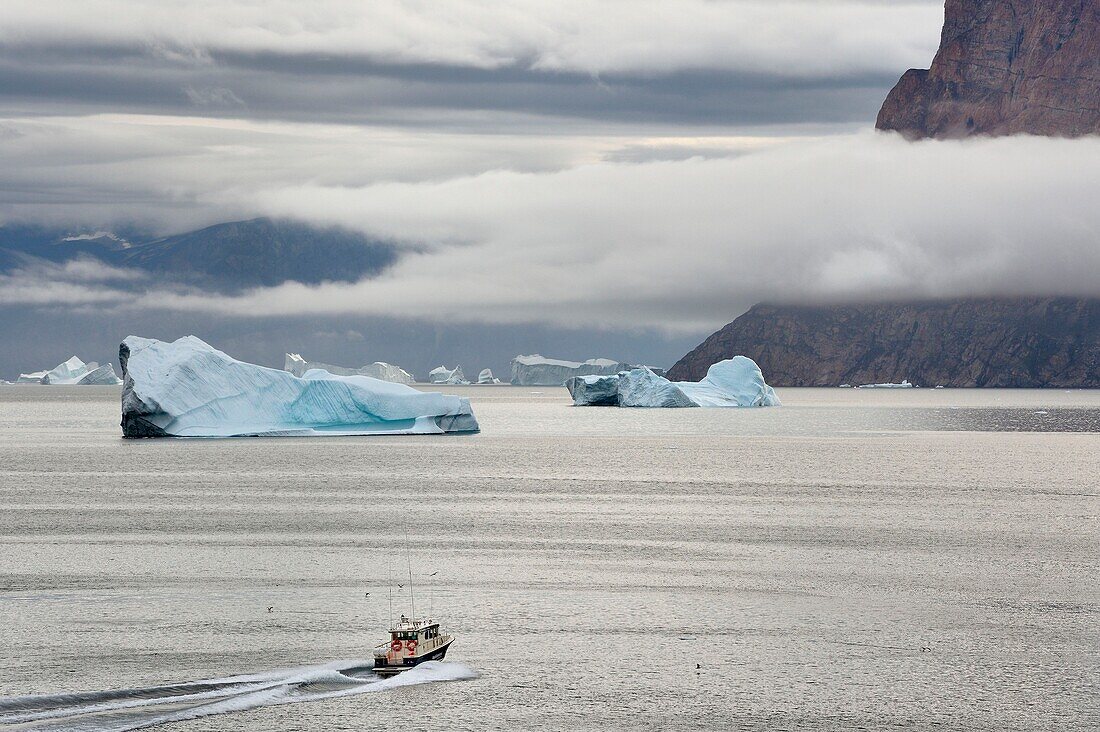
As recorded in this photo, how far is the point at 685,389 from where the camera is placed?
12450cm

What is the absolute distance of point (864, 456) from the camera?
6594 cm

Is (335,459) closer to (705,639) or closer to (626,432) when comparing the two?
(626,432)

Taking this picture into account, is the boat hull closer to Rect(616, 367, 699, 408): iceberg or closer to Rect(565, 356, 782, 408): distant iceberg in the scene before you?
Rect(565, 356, 782, 408): distant iceberg

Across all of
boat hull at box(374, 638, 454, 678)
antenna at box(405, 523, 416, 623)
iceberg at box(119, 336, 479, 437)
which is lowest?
boat hull at box(374, 638, 454, 678)

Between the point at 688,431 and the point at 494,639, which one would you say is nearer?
the point at 494,639

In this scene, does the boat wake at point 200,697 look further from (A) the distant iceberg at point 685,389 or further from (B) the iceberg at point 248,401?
(A) the distant iceberg at point 685,389

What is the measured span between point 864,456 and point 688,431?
2504cm

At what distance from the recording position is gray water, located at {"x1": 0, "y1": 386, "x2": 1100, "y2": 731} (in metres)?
17.2

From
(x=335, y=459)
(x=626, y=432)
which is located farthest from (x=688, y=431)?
(x=335, y=459)

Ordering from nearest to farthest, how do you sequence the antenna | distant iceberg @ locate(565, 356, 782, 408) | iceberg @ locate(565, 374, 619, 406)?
the antenna → distant iceberg @ locate(565, 356, 782, 408) → iceberg @ locate(565, 374, 619, 406)

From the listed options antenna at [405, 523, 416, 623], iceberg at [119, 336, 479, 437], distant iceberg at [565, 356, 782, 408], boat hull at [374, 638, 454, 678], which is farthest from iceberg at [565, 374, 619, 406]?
boat hull at [374, 638, 454, 678]

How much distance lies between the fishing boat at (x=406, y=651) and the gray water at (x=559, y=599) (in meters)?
0.44

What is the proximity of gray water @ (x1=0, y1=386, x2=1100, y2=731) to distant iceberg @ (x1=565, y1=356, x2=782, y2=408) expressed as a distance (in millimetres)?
61610

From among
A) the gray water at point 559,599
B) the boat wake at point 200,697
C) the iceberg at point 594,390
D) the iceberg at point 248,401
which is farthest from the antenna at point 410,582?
the iceberg at point 594,390
